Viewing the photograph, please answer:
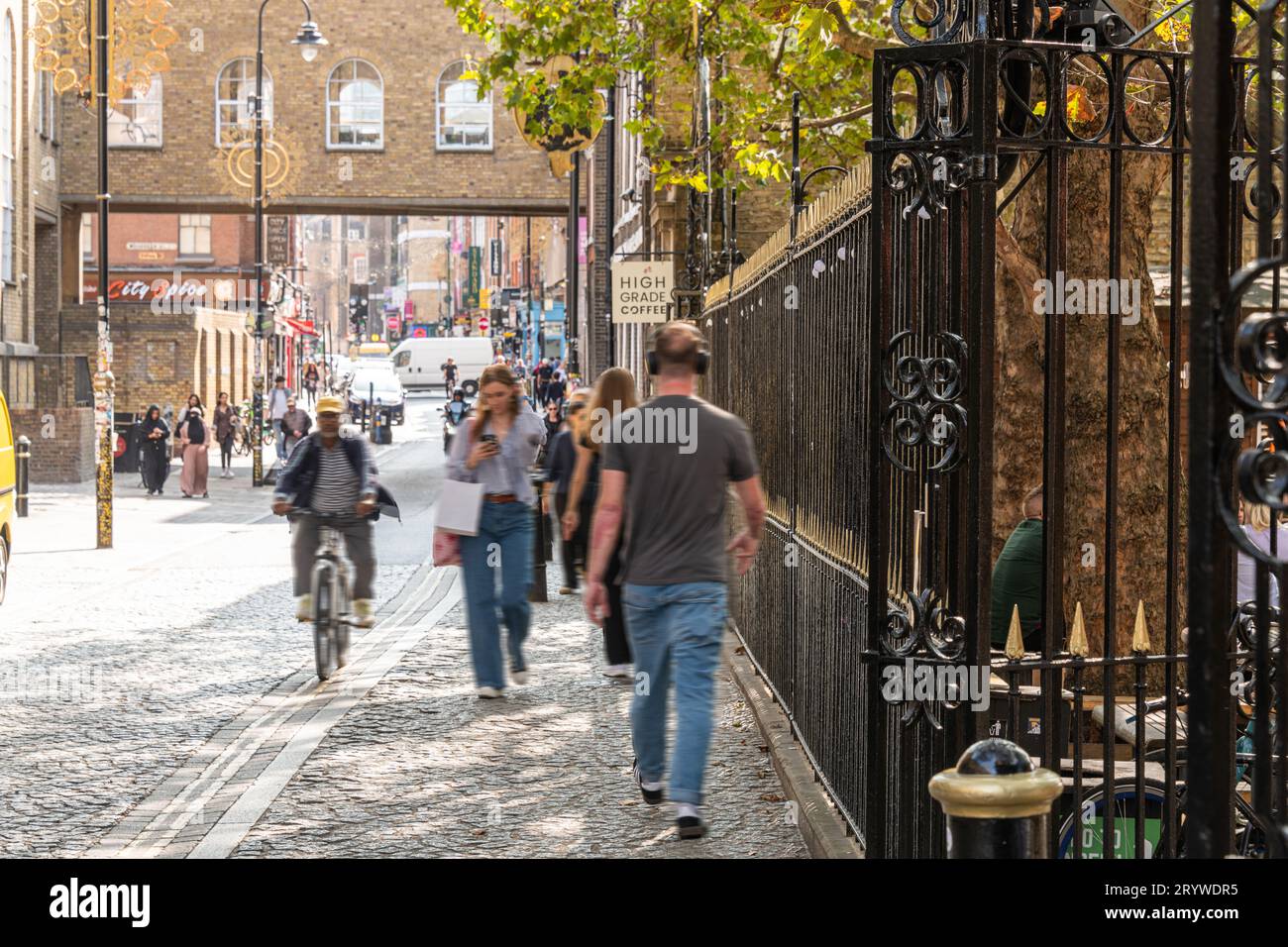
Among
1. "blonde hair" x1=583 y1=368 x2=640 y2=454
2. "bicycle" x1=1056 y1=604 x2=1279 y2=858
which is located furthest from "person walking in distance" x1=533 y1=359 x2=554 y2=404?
"bicycle" x1=1056 y1=604 x2=1279 y2=858

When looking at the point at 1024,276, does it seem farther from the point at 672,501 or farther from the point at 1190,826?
the point at 1190,826

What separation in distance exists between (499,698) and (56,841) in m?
3.86

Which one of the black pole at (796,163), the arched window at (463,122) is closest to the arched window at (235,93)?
the arched window at (463,122)

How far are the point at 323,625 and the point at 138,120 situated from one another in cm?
3746

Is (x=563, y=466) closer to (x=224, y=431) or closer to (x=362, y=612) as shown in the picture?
(x=362, y=612)

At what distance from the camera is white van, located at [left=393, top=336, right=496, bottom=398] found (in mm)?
81250

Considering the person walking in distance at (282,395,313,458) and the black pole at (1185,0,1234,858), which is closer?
the black pole at (1185,0,1234,858)

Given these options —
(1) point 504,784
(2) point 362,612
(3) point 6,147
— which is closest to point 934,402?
(1) point 504,784

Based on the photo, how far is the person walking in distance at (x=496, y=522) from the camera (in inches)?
419

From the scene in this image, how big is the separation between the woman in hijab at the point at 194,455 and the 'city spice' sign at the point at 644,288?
14.3 metres

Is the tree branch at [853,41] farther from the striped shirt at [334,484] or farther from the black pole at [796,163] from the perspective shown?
the striped shirt at [334,484]

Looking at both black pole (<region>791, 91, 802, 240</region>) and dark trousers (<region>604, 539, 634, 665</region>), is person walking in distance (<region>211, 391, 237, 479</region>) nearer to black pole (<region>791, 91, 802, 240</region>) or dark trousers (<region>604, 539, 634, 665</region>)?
dark trousers (<region>604, 539, 634, 665</region>)

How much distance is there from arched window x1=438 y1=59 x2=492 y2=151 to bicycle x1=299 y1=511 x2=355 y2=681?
34536 mm

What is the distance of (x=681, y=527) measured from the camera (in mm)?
7207
